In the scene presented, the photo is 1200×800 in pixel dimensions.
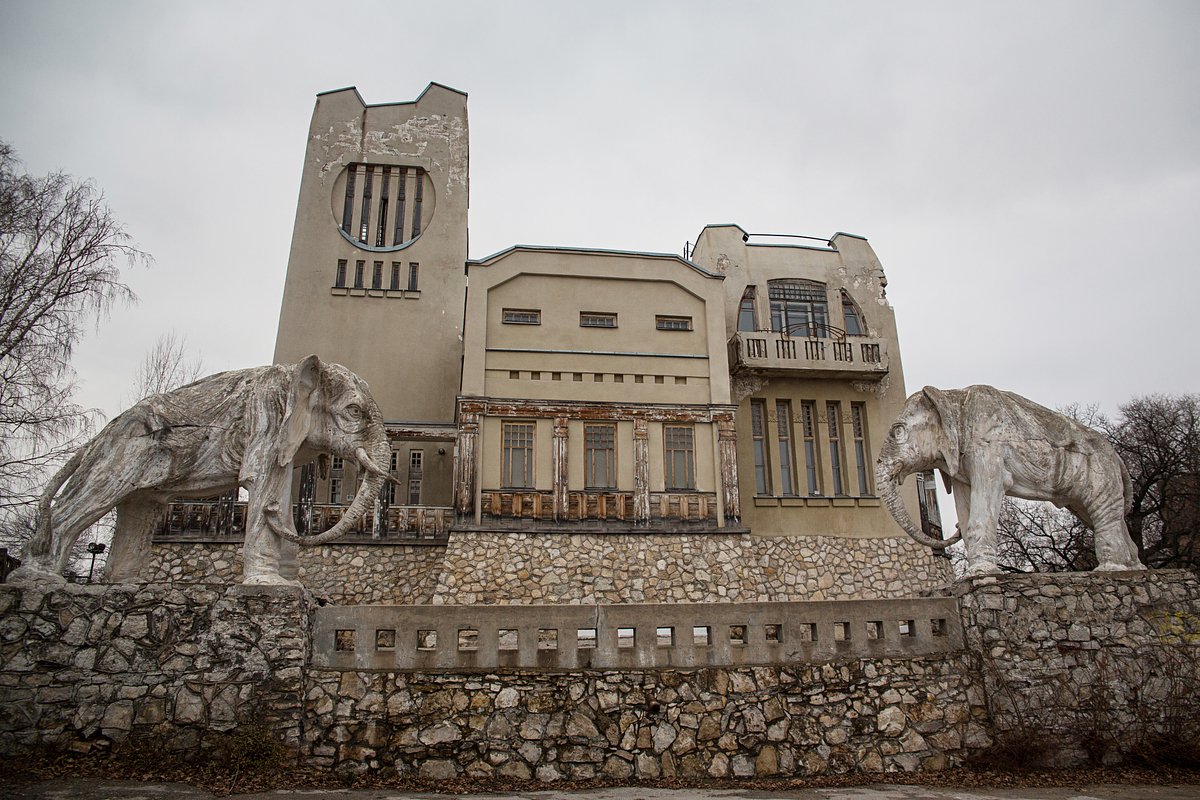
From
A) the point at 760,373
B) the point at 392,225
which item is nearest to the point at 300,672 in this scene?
the point at 760,373

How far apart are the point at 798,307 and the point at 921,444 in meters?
13.6

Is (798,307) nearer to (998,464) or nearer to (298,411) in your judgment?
(998,464)

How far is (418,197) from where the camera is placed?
83.3 feet

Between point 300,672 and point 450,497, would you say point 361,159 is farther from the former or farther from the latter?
point 300,672

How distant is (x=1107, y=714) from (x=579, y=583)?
10961 millimetres

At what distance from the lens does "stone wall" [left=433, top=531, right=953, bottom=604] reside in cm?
1808

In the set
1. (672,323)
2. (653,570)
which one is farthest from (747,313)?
(653,570)

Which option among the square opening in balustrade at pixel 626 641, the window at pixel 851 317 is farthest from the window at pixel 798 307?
the square opening in balustrade at pixel 626 641

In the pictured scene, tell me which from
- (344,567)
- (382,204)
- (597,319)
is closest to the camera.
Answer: (344,567)

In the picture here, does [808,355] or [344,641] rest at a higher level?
[808,355]

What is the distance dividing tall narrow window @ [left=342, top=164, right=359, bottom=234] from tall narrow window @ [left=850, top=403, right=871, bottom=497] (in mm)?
15238

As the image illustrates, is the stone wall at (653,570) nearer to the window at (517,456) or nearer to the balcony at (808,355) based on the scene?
the window at (517,456)

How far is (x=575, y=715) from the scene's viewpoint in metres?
8.52

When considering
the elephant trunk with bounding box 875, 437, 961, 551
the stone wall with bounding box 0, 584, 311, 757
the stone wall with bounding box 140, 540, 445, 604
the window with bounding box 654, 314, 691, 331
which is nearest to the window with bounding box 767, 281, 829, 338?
the window with bounding box 654, 314, 691, 331
